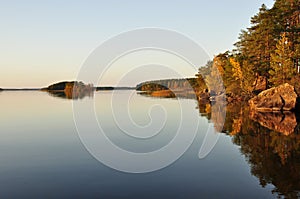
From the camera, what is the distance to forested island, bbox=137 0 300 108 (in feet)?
193

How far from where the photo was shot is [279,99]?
50125 mm

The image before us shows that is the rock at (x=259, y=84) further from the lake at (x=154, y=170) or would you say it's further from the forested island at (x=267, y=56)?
the lake at (x=154, y=170)

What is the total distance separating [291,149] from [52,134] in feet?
74.0

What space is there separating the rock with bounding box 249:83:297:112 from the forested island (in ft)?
0.83

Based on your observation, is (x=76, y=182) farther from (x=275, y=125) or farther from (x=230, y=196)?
(x=275, y=125)

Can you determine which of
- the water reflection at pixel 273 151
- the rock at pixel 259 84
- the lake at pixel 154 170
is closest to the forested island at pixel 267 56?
the rock at pixel 259 84

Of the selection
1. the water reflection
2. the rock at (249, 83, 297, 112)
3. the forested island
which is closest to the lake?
the water reflection

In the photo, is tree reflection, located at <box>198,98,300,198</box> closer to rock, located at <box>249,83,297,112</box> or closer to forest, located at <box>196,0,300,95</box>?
rock, located at <box>249,83,297,112</box>

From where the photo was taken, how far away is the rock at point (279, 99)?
161 ft

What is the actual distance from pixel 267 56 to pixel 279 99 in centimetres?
2405

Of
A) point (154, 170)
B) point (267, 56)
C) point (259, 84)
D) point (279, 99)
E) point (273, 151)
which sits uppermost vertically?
point (267, 56)

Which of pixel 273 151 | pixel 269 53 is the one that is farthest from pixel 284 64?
pixel 273 151

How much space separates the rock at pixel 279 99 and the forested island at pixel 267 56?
0.83ft

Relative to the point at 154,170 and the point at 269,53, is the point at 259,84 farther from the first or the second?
the point at 154,170
